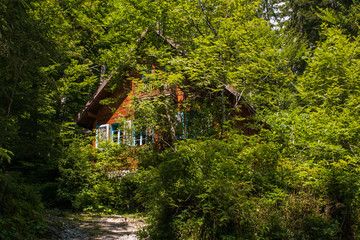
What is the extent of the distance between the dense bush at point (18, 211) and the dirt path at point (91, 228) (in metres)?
0.52

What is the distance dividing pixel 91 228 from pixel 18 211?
10.2 ft

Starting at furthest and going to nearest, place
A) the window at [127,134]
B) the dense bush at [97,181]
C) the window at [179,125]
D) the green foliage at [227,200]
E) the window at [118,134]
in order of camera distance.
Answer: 1. the window at [118,134]
2. the window at [127,134]
3. the window at [179,125]
4. the dense bush at [97,181]
5. the green foliage at [227,200]

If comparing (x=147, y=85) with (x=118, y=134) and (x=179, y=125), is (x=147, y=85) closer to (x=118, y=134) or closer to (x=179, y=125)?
(x=179, y=125)

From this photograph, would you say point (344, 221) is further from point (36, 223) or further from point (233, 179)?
point (36, 223)

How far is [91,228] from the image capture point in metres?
9.07

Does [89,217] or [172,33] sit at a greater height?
[172,33]

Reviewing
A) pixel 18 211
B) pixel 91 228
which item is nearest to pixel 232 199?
pixel 18 211

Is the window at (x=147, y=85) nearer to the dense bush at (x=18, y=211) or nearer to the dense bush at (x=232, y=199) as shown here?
the dense bush at (x=232, y=199)

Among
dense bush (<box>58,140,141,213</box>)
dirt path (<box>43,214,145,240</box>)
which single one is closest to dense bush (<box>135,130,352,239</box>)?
dirt path (<box>43,214,145,240</box>)

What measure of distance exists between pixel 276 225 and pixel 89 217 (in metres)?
7.11

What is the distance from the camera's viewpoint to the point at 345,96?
13094 millimetres

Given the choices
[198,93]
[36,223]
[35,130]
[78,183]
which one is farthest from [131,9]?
[36,223]

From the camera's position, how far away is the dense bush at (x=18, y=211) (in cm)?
579

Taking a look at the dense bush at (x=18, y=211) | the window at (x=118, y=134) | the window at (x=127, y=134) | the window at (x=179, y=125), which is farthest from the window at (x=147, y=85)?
the dense bush at (x=18, y=211)
